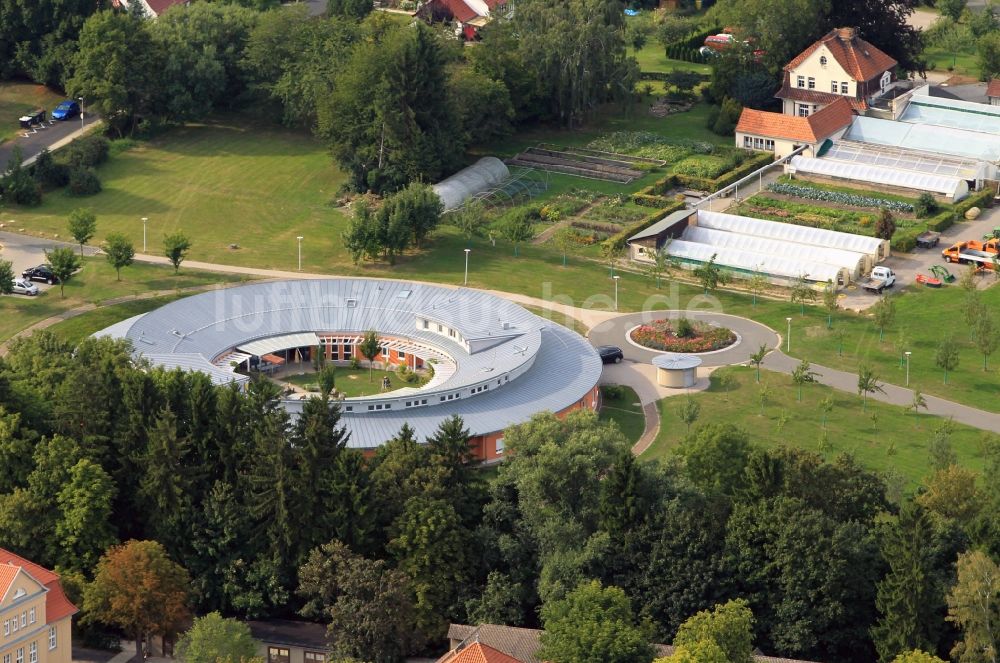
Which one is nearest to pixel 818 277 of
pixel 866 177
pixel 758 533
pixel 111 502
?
pixel 866 177

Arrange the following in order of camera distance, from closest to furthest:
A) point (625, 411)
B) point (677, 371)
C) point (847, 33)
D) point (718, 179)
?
point (625, 411), point (677, 371), point (718, 179), point (847, 33)

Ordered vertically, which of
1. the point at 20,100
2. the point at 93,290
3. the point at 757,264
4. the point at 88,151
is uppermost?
the point at 20,100

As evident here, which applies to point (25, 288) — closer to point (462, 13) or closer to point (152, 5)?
point (152, 5)

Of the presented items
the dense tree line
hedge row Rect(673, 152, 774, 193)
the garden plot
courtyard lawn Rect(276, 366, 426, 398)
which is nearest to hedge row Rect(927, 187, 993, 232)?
hedge row Rect(673, 152, 774, 193)

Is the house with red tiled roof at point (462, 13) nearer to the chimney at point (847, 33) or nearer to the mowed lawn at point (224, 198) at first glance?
the mowed lawn at point (224, 198)

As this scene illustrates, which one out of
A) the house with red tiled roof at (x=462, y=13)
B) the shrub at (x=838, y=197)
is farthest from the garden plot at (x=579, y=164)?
the house with red tiled roof at (x=462, y=13)

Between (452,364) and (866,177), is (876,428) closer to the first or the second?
(452,364)

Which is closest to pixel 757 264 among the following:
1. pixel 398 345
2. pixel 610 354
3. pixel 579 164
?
pixel 610 354
